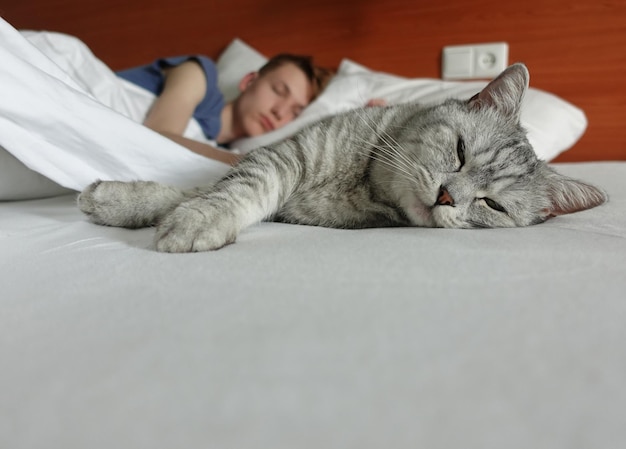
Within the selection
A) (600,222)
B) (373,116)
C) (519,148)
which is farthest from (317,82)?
(600,222)

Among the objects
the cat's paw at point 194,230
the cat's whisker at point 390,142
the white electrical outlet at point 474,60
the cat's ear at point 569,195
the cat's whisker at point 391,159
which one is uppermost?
the white electrical outlet at point 474,60

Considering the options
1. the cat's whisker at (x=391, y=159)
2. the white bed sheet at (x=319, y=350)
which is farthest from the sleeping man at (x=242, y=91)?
the white bed sheet at (x=319, y=350)

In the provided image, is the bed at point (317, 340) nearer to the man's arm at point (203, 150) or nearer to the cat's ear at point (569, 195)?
the cat's ear at point (569, 195)

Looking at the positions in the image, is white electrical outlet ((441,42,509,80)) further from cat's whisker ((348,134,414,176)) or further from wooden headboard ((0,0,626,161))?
cat's whisker ((348,134,414,176))

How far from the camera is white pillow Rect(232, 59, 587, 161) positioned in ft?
5.65

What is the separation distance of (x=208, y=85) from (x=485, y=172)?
138 cm

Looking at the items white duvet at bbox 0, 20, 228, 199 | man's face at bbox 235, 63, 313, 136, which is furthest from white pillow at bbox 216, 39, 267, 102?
white duvet at bbox 0, 20, 228, 199

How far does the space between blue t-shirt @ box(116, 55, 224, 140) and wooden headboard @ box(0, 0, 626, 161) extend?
0.58 metres

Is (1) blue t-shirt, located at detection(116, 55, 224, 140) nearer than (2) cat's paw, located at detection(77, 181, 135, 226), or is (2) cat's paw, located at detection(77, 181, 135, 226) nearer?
(2) cat's paw, located at detection(77, 181, 135, 226)

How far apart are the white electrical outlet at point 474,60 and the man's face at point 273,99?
662 mm

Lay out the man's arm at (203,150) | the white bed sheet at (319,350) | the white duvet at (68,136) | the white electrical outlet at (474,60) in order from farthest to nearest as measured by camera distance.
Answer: the white electrical outlet at (474,60)
the man's arm at (203,150)
the white duvet at (68,136)
the white bed sheet at (319,350)

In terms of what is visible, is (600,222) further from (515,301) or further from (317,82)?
(317,82)

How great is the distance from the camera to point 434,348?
1.45 ft

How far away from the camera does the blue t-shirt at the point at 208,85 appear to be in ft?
6.50
